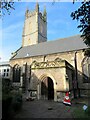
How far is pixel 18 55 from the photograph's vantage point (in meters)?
32.5

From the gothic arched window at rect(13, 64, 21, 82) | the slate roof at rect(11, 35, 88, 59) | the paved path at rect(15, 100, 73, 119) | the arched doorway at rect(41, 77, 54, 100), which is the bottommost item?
the paved path at rect(15, 100, 73, 119)

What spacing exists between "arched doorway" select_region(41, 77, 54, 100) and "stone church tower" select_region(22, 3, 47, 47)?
105 feet

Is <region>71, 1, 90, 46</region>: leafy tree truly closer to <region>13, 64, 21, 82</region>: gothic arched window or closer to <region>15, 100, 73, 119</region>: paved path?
<region>15, 100, 73, 119</region>: paved path

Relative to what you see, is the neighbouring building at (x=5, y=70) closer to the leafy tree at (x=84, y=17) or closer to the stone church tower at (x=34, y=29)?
the stone church tower at (x=34, y=29)

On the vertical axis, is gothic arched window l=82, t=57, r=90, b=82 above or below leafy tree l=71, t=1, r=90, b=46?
below

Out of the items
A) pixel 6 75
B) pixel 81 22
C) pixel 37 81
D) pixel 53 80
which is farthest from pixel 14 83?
pixel 81 22

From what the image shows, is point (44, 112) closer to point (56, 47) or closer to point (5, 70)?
point (56, 47)

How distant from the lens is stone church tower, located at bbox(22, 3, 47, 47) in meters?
50.6

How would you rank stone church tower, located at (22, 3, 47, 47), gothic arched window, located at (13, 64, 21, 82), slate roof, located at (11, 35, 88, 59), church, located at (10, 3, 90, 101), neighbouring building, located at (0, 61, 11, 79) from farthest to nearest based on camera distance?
stone church tower, located at (22, 3, 47, 47) → neighbouring building, located at (0, 61, 11, 79) → gothic arched window, located at (13, 64, 21, 82) → slate roof, located at (11, 35, 88, 59) → church, located at (10, 3, 90, 101)

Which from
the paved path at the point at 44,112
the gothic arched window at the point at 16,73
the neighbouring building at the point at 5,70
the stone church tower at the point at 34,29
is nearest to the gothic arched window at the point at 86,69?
the paved path at the point at 44,112

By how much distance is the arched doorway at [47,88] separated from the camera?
17891 millimetres

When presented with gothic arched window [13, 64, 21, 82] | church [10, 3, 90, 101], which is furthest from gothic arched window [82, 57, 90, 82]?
gothic arched window [13, 64, 21, 82]

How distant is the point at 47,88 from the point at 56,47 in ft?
39.6

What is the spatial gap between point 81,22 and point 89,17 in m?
0.52
